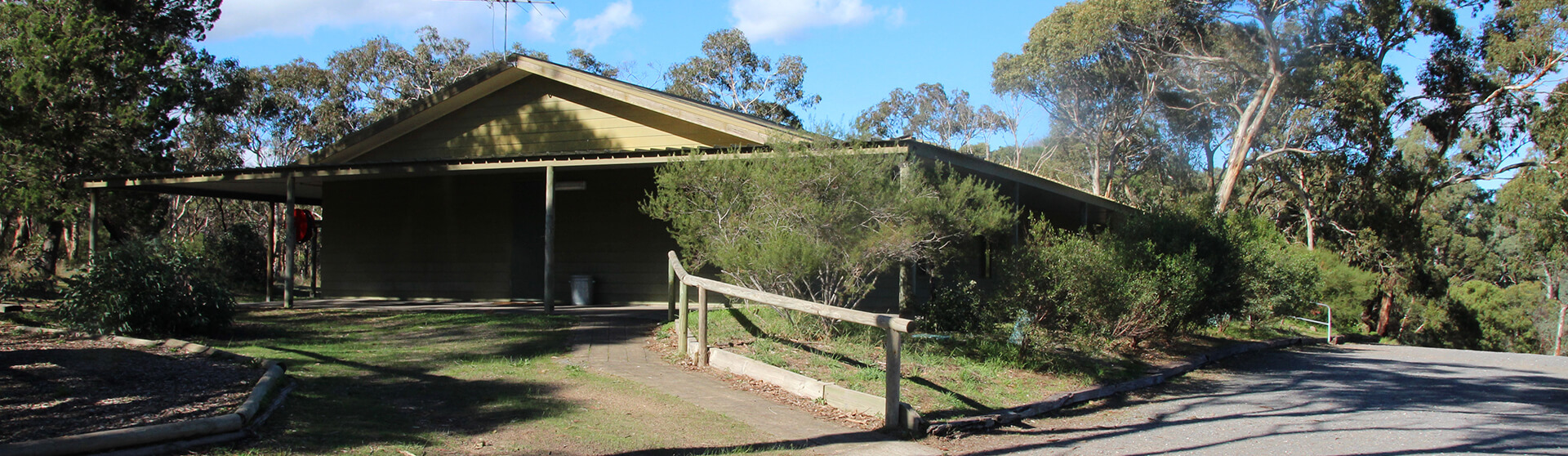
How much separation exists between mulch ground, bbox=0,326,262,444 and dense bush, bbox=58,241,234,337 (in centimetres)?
73

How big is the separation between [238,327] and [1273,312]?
1547cm

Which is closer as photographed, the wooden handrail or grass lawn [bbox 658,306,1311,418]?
the wooden handrail

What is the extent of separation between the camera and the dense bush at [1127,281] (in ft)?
31.6

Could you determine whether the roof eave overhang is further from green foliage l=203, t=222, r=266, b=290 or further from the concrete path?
green foliage l=203, t=222, r=266, b=290

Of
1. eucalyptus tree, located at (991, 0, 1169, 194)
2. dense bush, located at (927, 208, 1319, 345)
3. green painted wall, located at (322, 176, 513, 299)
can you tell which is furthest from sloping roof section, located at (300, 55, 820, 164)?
eucalyptus tree, located at (991, 0, 1169, 194)

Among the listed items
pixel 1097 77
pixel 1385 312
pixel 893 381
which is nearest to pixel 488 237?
pixel 893 381

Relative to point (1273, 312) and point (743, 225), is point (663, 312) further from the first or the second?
point (1273, 312)

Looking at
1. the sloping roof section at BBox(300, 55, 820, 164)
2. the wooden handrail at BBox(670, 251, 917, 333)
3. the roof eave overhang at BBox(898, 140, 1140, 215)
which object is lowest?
the wooden handrail at BBox(670, 251, 917, 333)

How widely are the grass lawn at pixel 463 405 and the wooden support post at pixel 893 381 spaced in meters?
0.94

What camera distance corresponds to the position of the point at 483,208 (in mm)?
16328

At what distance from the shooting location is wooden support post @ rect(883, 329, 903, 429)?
6324mm

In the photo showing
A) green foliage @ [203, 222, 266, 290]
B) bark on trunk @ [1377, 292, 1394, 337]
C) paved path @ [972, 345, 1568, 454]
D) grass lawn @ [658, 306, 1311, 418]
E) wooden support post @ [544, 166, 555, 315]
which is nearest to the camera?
paved path @ [972, 345, 1568, 454]

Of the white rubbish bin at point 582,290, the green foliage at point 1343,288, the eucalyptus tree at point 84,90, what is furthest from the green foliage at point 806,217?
the green foliage at point 1343,288

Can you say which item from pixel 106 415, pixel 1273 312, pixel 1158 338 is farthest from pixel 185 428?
pixel 1273 312
